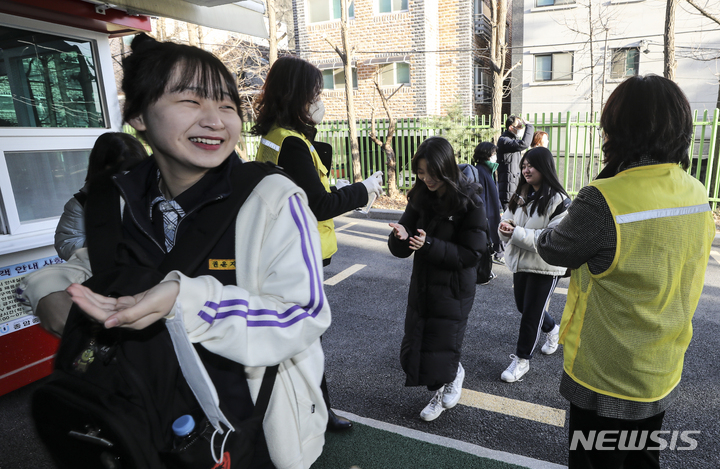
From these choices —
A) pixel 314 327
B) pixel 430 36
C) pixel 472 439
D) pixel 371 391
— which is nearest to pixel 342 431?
pixel 371 391

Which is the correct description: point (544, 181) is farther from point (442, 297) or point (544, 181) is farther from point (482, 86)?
point (482, 86)

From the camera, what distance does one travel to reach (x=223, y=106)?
1.25 m

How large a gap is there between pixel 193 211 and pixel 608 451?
174 centimetres

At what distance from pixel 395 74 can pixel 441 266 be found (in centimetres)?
1498

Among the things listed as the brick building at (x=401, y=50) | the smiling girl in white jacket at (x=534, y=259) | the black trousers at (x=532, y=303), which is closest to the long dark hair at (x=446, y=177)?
the smiling girl in white jacket at (x=534, y=259)

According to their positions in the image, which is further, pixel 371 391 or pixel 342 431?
pixel 371 391

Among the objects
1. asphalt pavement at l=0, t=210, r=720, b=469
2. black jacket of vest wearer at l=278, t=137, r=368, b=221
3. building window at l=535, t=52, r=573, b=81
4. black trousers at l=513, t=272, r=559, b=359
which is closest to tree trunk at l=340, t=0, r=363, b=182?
asphalt pavement at l=0, t=210, r=720, b=469

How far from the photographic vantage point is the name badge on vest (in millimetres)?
1109

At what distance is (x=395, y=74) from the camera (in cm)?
1644

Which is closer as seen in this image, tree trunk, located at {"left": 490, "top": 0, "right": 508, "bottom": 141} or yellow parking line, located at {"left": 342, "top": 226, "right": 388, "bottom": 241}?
yellow parking line, located at {"left": 342, "top": 226, "right": 388, "bottom": 241}

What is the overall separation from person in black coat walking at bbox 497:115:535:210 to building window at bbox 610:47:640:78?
1230 cm

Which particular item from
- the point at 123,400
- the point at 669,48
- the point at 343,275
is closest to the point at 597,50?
the point at 669,48

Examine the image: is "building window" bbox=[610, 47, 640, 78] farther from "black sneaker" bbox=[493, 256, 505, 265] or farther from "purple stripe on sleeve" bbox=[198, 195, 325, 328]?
"purple stripe on sleeve" bbox=[198, 195, 325, 328]

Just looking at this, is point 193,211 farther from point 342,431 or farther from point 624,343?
point 342,431
